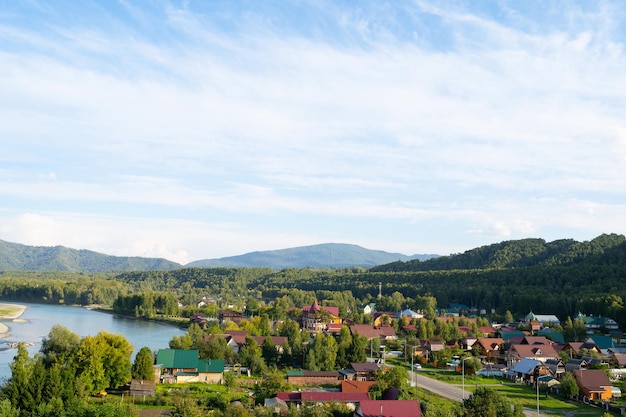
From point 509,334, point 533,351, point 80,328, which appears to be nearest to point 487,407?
point 533,351

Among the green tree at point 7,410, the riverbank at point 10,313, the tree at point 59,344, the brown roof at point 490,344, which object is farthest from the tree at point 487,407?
the riverbank at point 10,313

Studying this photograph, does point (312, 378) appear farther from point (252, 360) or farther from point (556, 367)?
point (556, 367)

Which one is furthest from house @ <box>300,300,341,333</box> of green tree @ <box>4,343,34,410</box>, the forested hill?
the forested hill

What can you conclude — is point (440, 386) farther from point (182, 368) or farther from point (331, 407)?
point (182, 368)

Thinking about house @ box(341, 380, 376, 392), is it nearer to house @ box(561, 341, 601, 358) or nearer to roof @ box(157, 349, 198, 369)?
roof @ box(157, 349, 198, 369)

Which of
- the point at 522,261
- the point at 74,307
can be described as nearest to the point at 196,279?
the point at 74,307

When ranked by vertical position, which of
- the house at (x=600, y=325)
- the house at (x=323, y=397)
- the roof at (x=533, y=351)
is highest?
the house at (x=600, y=325)

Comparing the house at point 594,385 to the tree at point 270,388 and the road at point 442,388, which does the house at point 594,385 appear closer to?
the road at point 442,388
